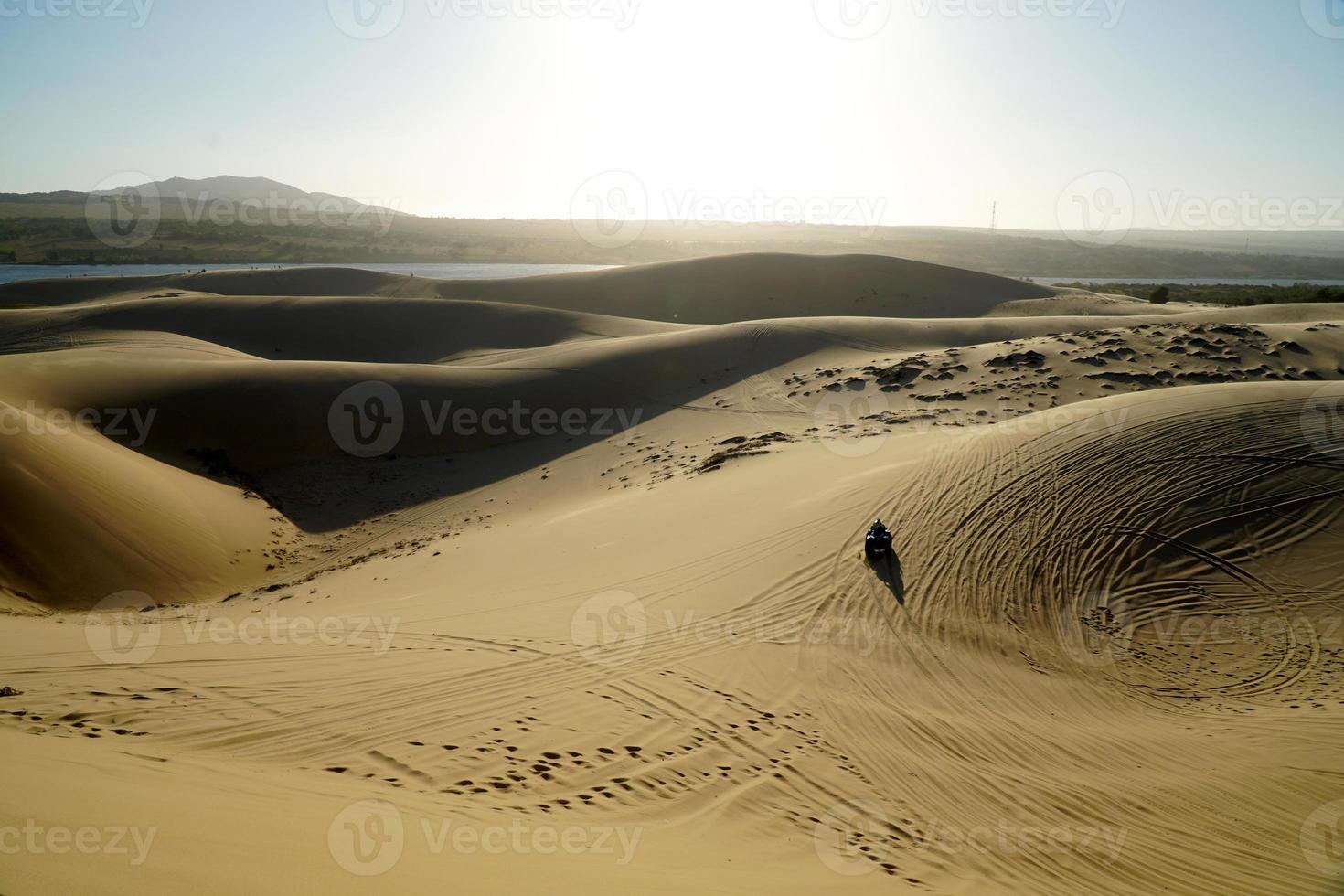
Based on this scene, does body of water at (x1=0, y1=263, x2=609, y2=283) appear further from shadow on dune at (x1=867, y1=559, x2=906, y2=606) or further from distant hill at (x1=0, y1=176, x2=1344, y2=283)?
shadow on dune at (x1=867, y1=559, x2=906, y2=606)

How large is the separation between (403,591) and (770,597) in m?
4.98

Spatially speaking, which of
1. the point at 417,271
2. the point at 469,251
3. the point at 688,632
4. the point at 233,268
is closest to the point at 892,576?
the point at 688,632

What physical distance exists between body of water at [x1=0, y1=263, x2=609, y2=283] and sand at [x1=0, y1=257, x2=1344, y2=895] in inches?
1504

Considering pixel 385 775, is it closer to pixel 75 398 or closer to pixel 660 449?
pixel 660 449

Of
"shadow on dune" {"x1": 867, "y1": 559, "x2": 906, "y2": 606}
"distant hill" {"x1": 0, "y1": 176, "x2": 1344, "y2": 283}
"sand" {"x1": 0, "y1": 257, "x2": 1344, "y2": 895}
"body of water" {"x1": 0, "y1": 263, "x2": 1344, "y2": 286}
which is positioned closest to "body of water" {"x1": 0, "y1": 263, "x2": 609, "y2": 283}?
"body of water" {"x1": 0, "y1": 263, "x2": 1344, "y2": 286}

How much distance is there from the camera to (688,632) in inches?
301

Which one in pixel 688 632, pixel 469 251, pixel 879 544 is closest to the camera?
Result: pixel 688 632

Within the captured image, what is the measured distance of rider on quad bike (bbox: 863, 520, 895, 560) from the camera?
9133 mm

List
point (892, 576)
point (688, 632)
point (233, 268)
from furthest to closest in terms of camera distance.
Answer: point (233, 268) → point (892, 576) → point (688, 632)

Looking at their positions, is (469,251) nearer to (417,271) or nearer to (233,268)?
(417,271)

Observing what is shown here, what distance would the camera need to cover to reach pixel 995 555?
30.3ft

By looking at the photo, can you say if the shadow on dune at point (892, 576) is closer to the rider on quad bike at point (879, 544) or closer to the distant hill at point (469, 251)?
the rider on quad bike at point (879, 544)

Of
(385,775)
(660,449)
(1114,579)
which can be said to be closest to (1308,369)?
(1114,579)

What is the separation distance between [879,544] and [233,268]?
223ft
